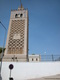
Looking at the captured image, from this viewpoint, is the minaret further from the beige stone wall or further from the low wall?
the low wall

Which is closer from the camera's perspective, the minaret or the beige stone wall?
the minaret

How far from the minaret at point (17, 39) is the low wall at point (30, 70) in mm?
9602

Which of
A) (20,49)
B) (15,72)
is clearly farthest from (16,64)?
(20,49)

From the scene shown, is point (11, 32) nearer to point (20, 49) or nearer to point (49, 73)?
point (20, 49)

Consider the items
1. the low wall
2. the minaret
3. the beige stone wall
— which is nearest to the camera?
the low wall

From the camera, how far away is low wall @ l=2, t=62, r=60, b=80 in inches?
443

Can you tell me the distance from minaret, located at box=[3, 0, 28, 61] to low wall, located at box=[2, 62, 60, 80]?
9.60 metres

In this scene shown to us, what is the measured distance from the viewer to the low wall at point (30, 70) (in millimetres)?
11250

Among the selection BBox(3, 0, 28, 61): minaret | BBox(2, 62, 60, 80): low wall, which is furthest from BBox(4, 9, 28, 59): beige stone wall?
BBox(2, 62, 60, 80): low wall

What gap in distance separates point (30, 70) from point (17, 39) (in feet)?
47.5

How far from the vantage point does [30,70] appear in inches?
459

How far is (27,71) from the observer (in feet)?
38.0

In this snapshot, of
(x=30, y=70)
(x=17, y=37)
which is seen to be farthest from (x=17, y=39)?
(x=30, y=70)

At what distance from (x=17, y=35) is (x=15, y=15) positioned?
30.4 ft
